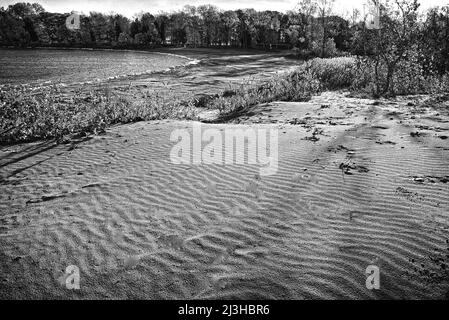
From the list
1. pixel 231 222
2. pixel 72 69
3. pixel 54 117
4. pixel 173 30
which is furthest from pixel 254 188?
pixel 173 30

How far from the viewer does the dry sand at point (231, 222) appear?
3135mm

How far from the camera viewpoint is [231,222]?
4.16 meters

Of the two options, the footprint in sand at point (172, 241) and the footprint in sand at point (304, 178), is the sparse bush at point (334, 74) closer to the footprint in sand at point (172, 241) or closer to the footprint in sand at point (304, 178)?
the footprint in sand at point (304, 178)

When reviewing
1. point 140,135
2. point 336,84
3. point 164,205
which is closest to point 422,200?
point 164,205

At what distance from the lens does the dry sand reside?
3135 mm

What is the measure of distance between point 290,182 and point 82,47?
99.1 meters

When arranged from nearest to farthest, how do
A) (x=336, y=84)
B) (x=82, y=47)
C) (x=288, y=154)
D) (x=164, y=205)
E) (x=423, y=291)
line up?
(x=423, y=291) → (x=164, y=205) → (x=288, y=154) → (x=336, y=84) → (x=82, y=47)

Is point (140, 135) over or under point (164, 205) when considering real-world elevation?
over

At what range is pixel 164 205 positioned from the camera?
4742 millimetres

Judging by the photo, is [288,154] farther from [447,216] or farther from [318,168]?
[447,216]

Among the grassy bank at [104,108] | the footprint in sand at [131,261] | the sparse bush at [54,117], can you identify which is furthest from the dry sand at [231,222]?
the grassy bank at [104,108]

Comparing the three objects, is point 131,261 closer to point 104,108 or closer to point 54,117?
point 54,117

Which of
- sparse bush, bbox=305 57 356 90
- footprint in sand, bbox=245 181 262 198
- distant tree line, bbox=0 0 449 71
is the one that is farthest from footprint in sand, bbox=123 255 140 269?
distant tree line, bbox=0 0 449 71

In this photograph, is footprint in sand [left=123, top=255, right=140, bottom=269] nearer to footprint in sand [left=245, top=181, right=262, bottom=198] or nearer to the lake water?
footprint in sand [left=245, top=181, right=262, bottom=198]
